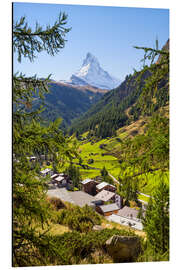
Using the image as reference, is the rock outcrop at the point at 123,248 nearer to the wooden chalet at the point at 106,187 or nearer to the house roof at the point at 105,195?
the house roof at the point at 105,195

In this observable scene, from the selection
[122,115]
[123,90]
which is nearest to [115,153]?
[122,115]

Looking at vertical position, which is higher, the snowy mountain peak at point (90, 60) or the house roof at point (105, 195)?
the snowy mountain peak at point (90, 60)

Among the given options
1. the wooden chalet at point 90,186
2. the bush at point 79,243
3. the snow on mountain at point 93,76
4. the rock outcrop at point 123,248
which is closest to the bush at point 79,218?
the bush at point 79,243

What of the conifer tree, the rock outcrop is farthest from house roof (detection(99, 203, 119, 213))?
the conifer tree

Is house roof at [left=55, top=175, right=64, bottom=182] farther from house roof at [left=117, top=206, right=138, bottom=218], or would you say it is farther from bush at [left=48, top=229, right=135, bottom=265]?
house roof at [left=117, top=206, right=138, bottom=218]

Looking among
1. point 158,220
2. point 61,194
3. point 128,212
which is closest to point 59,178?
point 61,194

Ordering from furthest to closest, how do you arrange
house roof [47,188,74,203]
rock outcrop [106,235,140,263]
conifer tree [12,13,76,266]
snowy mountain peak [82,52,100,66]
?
snowy mountain peak [82,52,100,66], house roof [47,188,74,203], rock outcrop [106,235,140,263], conifer tree [12,13,76,266]

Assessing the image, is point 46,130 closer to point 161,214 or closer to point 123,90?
point 123,90
